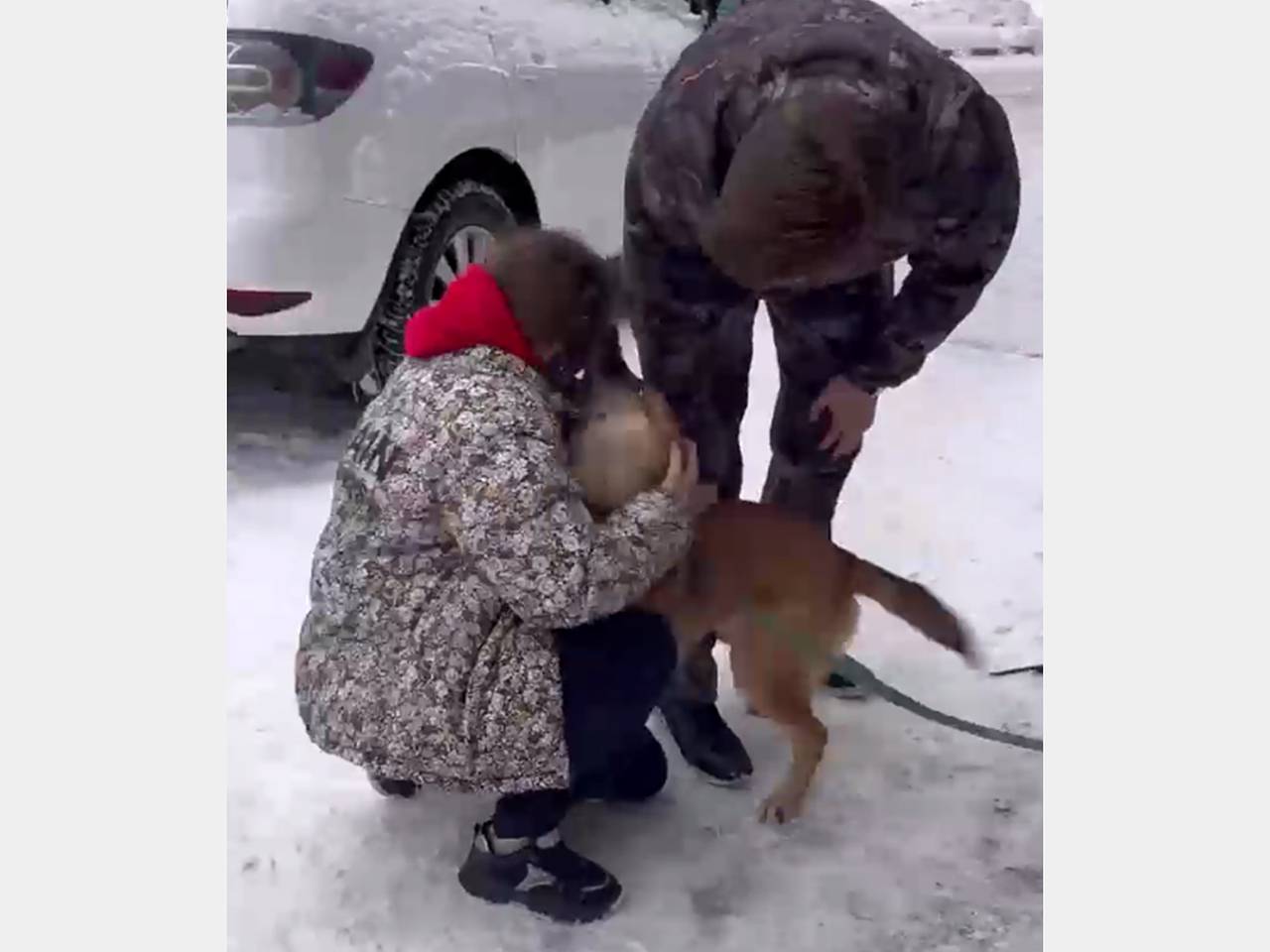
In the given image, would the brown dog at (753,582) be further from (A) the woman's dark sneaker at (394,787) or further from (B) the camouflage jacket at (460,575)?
(A) the woman's dark sneaker at (394,787)

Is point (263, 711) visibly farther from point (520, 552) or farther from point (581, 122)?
point (581, 122)

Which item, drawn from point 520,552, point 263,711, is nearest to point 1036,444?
point 520,552

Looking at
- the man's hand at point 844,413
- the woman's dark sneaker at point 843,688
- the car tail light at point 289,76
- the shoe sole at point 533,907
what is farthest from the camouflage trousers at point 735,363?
the car tail light at point 289,76

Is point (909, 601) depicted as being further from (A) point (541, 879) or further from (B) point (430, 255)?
(B) point (430, 255)

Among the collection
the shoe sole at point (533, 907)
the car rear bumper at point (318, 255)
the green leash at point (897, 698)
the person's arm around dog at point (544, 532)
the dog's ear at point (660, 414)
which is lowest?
the shoe sole at point (533, 907)

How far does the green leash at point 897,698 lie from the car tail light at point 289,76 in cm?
67

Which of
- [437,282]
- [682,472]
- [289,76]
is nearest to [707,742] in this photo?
[682,472]

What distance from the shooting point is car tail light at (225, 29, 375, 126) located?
130cm

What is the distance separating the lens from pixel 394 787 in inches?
55.5

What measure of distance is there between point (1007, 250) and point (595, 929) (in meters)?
0.76

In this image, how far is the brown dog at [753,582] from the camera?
120 centimetres

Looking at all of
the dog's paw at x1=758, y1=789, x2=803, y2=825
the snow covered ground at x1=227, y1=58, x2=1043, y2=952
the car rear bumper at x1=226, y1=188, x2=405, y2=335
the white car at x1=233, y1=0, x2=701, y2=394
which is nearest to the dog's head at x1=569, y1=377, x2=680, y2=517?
the snow covered ground at x1=227, y1=58, x2=1043, y2=952

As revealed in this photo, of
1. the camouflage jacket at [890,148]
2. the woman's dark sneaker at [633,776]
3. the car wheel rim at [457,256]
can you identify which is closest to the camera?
the camouflage jacket at [890,148]

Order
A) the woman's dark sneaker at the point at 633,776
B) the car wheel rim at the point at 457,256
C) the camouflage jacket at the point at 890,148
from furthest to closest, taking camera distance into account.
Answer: the woman's dark sneaker at the point at 633,776 → the car wheel rim at the point at 457,256 → the camouflage jacket at the point at 890,148
